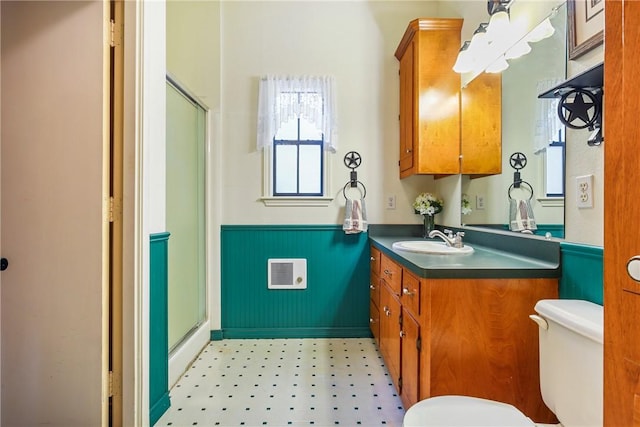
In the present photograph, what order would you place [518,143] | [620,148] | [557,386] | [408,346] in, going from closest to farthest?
[620,148], [557,386], [408,346], [518,143]

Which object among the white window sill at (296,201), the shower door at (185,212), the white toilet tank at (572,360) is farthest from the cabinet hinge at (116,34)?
the white toilet tank at (572,360)

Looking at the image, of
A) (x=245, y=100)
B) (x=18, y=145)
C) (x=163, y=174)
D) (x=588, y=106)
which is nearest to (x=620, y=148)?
(x=588, y=106)

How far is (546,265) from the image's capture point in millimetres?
1275

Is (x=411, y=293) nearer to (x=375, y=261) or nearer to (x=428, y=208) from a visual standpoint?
(x=375, y=261)

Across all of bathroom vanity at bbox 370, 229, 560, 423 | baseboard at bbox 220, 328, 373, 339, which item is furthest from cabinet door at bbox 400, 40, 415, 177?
baseboard at bbox 220, 328, 373, 339

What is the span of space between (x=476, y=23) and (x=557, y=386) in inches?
83.6

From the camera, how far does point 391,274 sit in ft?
5.95

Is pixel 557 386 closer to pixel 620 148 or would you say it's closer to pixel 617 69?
pixel 620 148

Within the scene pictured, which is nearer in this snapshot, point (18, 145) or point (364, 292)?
point (18, 145)

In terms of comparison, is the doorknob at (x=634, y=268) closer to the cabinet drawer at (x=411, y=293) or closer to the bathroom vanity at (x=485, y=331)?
the bathroom vanity at (x=485, y=331)

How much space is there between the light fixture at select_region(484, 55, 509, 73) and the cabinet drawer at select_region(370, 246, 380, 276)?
4.33 feet

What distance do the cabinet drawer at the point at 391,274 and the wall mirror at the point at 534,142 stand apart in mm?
622

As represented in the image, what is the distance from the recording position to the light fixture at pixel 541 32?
4.45 feet

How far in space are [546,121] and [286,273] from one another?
2.00 m
